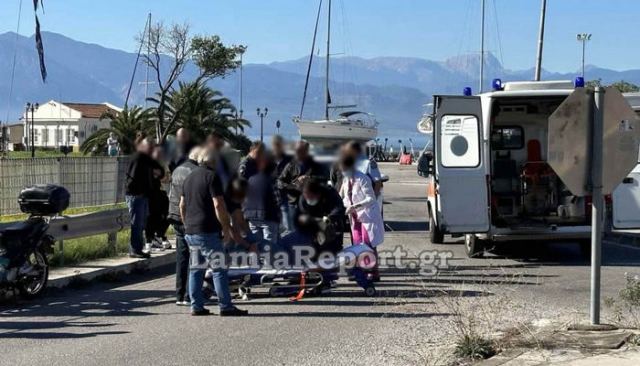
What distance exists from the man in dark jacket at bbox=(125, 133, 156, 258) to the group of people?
15cm

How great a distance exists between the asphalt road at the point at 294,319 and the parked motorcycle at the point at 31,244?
261 millimetres

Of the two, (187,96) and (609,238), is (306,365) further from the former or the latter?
(609,238)

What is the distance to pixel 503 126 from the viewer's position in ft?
48.4

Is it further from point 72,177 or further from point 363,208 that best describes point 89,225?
point 72,177

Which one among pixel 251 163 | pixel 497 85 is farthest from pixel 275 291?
pixel 497 85

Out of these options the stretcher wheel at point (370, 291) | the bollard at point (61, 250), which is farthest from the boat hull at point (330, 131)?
the bollard at point (61, 250)

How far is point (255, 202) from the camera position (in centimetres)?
1009

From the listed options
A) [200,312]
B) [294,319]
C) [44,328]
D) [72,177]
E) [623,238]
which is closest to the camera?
[44,328]

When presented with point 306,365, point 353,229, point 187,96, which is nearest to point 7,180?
point 187,96

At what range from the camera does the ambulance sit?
41.7 ft

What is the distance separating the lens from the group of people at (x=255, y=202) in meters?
8.72

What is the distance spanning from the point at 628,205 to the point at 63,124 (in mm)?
85235

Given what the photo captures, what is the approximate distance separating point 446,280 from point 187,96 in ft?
15.4

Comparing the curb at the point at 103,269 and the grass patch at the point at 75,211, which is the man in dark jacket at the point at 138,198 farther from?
the grass patch at the point at 75,211
